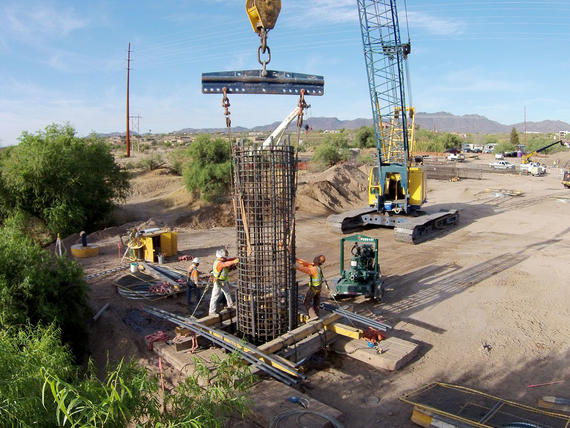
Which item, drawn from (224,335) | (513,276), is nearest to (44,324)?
(224,335)

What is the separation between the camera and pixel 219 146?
30.0 m

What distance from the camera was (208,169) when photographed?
28.3 meters

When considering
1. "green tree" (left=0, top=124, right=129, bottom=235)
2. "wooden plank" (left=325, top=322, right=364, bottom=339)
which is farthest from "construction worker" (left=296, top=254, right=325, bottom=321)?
"green tree" (left=0, top=124, right=129, bottom=235)

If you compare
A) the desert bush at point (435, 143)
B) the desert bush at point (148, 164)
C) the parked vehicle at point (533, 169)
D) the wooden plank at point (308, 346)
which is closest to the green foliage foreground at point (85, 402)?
the wooden plank at point (308, 346)

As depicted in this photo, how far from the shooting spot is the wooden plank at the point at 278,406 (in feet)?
17.8

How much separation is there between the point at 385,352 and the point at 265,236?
118 inches

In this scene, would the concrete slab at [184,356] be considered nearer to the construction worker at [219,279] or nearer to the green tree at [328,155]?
the construction worker at [219,279]

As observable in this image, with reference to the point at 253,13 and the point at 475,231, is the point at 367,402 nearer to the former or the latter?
the point at 253,13

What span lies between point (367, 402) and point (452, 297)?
568 centimetres

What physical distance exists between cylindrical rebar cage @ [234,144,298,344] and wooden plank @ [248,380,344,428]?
141 cm

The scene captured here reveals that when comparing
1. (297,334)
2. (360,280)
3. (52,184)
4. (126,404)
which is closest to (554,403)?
(297,334)

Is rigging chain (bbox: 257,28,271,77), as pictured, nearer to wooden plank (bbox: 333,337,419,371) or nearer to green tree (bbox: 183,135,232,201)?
wooden plank (bbox: 333,337,419,371)

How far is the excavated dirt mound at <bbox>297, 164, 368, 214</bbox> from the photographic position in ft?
85.3

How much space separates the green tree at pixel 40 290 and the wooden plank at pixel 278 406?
4.16 metres
